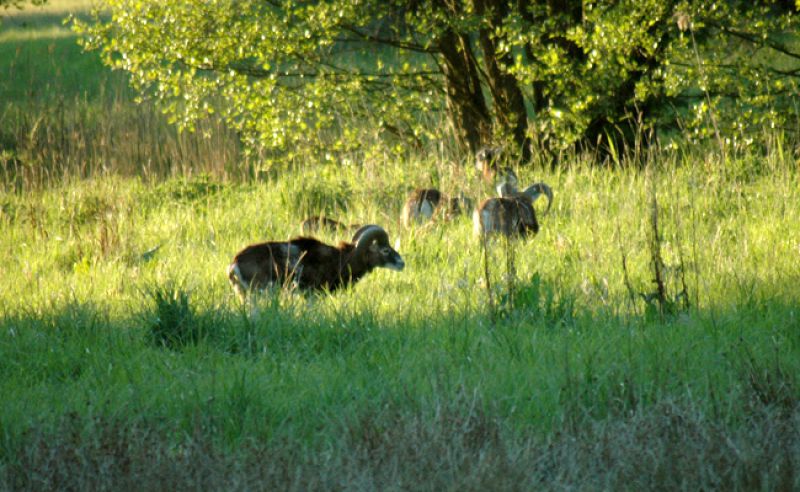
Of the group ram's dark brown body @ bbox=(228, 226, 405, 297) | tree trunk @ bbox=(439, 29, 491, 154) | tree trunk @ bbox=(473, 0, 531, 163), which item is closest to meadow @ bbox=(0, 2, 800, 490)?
ram's dark brown body @ bbox=(228, 226, 405, 297)

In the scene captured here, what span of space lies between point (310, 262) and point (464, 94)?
7286mm

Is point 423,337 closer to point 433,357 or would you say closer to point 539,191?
point 433,357

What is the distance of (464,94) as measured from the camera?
638 inches

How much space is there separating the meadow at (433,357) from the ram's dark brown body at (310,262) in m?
0.21

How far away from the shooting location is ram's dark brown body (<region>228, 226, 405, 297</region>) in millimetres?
9062

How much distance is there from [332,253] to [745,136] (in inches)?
249

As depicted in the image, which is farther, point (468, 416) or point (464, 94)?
point (464, 94)

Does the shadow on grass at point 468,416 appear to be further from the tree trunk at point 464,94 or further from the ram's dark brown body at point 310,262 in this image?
the tree trunk at point 464,94

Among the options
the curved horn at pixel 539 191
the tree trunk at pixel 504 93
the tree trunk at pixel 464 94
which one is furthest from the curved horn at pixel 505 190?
the tree trunk at pixel 464 94

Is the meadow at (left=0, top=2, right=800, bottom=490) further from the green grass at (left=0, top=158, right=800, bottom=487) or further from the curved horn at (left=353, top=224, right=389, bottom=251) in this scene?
the curved horn at (left=353, top=224, right=389, bottom=251)

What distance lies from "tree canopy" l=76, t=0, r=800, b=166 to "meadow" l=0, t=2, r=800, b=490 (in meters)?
1.69

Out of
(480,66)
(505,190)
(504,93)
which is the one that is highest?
(480,66)

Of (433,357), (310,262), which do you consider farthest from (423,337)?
(310,262)

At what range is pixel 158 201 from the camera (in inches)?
582
